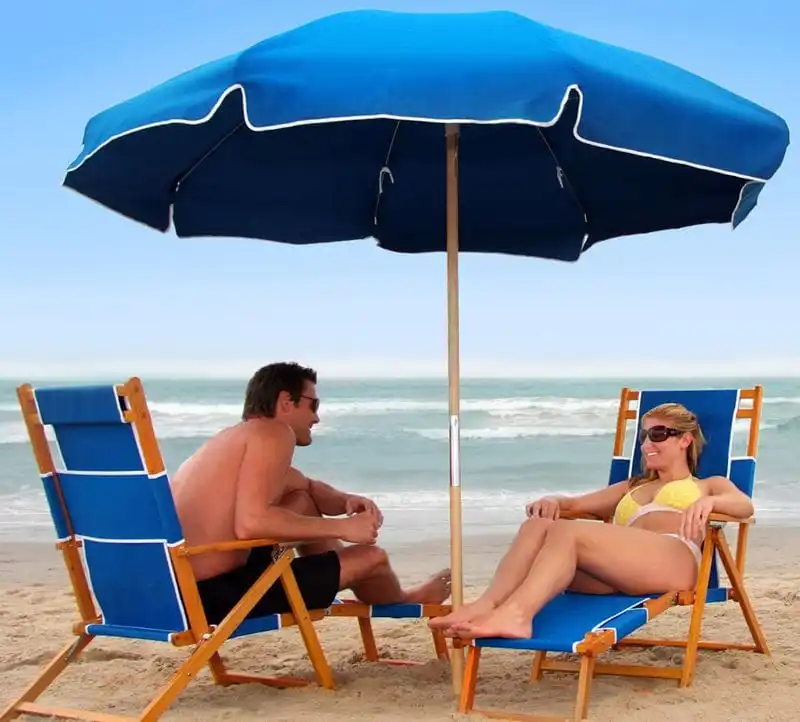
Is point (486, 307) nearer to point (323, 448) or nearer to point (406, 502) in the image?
point (323, 448)

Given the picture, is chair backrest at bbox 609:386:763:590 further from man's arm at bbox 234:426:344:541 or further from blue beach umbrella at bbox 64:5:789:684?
man's arm at bbox 234:426:344:541

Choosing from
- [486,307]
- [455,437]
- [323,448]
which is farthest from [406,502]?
[486,307]

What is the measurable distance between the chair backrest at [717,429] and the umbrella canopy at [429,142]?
676 millimetres

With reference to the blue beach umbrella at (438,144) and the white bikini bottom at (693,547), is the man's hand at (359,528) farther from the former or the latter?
the white bikini bottom at (693,547)

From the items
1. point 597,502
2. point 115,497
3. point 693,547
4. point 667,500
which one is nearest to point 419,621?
point 597,502

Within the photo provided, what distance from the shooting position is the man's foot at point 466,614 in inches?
128

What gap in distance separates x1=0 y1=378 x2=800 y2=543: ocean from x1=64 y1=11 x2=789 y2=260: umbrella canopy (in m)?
4.42

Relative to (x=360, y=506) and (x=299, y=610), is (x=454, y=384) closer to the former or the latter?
(x=360, y=506)

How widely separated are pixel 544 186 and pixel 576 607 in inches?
70.7

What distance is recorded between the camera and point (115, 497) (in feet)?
10.7

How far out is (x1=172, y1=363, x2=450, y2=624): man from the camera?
3434 mm

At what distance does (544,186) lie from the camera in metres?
4.55

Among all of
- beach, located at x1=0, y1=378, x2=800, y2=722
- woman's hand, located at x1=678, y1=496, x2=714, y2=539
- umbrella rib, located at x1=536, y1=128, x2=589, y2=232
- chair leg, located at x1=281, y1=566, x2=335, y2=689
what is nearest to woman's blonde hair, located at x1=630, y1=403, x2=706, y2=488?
woman's hand, located at x1=678, y1=496, x2=714, y2=539

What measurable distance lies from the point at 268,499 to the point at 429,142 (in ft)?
5.37
